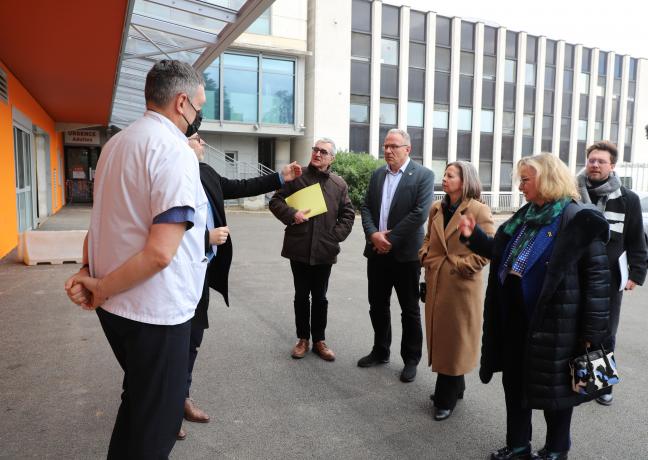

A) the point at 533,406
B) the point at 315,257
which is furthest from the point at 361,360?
the point at 533,406

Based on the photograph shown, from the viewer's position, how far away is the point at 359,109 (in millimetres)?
27000

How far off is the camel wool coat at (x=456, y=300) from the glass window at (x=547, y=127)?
31.4m

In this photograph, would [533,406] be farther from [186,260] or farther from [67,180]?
[67,180]

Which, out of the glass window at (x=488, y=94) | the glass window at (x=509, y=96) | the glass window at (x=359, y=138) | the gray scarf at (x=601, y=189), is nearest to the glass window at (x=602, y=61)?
the glass window at (x=509, y=96)

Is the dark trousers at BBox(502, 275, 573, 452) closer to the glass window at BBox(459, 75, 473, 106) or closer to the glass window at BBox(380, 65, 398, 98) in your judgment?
the glass window at BBox(380, 65, 398, 98)

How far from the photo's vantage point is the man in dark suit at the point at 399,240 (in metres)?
4.16

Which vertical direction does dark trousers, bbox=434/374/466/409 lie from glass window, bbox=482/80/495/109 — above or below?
below

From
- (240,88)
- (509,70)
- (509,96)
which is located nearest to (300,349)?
(240,88)

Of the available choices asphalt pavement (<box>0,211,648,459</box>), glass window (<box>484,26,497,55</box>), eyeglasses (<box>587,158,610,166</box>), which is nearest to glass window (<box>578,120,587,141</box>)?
glass window (<box>484,26,497,55</box>)

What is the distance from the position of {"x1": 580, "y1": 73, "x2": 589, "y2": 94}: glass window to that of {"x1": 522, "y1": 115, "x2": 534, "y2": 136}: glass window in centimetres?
455

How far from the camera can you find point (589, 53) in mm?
32938

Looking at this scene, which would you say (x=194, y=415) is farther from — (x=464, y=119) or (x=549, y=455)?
(x=464, y=119)

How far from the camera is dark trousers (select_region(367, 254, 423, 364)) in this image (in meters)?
4.23

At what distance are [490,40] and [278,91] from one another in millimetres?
13339
